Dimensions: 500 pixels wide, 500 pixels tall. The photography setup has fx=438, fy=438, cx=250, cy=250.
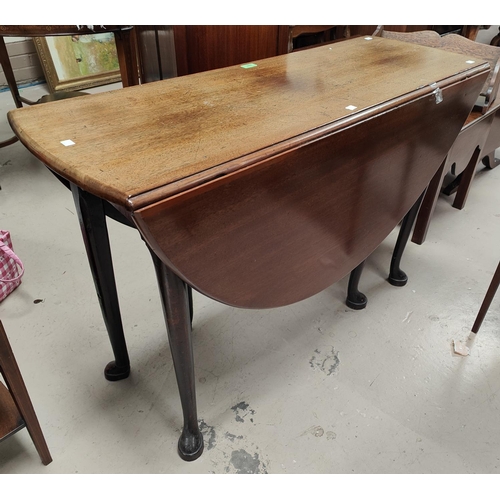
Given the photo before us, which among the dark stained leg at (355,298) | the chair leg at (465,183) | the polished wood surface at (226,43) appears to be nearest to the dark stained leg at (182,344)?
the dark stained leg at (355,298)

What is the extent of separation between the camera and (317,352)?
147 centimetres

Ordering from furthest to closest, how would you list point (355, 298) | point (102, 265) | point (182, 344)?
point (355, 298)
point (102, 265)
point (182, 344)

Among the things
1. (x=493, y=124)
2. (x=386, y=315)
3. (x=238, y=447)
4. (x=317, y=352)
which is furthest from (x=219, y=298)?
(x=493, y=124)

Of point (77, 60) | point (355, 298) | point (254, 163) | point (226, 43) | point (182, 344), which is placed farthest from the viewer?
point (77, 60)

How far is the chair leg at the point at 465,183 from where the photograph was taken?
2.09 metres

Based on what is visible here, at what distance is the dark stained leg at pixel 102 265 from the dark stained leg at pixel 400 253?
41.3 inches

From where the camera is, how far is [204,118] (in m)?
0.97

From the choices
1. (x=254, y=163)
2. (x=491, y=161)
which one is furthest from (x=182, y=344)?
(x=491, y=161)

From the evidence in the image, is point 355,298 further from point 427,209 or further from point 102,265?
point 102,265

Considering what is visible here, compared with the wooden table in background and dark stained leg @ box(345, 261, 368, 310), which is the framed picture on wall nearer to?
the wooden table in background

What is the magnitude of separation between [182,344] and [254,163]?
433 mm

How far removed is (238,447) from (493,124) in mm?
1829

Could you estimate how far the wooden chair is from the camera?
171 cm

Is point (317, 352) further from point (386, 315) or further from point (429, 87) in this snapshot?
point (429, 87)
